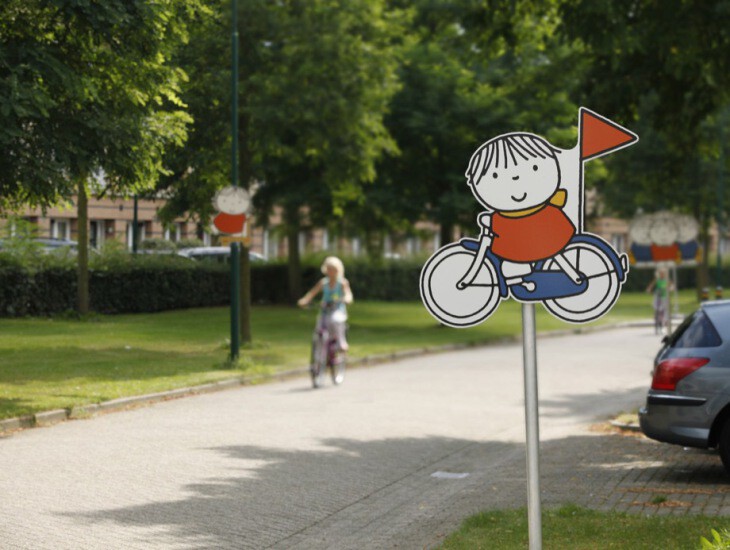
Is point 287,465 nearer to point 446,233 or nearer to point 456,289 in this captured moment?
point 456,289

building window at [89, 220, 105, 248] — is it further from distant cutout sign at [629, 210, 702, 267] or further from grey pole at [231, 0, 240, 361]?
distant cutout sign at [629, 210, 702, 267]

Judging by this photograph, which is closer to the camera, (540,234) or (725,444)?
(540,234)

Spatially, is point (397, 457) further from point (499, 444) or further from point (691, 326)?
point (691, 326)

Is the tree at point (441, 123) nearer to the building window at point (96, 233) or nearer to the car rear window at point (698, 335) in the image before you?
the building window at point (96, 233)

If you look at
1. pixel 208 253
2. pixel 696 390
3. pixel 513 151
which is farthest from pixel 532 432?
pixel 208 253

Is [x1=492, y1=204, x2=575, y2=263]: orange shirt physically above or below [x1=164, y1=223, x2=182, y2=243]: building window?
below

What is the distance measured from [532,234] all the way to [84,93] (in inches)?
323

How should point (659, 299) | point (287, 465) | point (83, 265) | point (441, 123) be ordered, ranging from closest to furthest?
point (287, 465)
point (83, 265)
point (441, 123)
point (659, 299)

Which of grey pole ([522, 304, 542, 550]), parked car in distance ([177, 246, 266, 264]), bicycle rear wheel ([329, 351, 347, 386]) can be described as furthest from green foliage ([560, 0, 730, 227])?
parked car in distance ([177, 246, 266, 264])

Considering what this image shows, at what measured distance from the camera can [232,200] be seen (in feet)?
67.4

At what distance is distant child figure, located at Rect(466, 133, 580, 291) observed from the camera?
227 inches

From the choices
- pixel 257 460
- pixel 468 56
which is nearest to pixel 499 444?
pixel 257 460

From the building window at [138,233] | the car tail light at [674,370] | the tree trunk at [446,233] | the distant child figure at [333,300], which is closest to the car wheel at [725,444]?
the car tail light at [674,370]

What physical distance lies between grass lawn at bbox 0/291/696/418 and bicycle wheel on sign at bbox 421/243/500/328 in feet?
27.2
